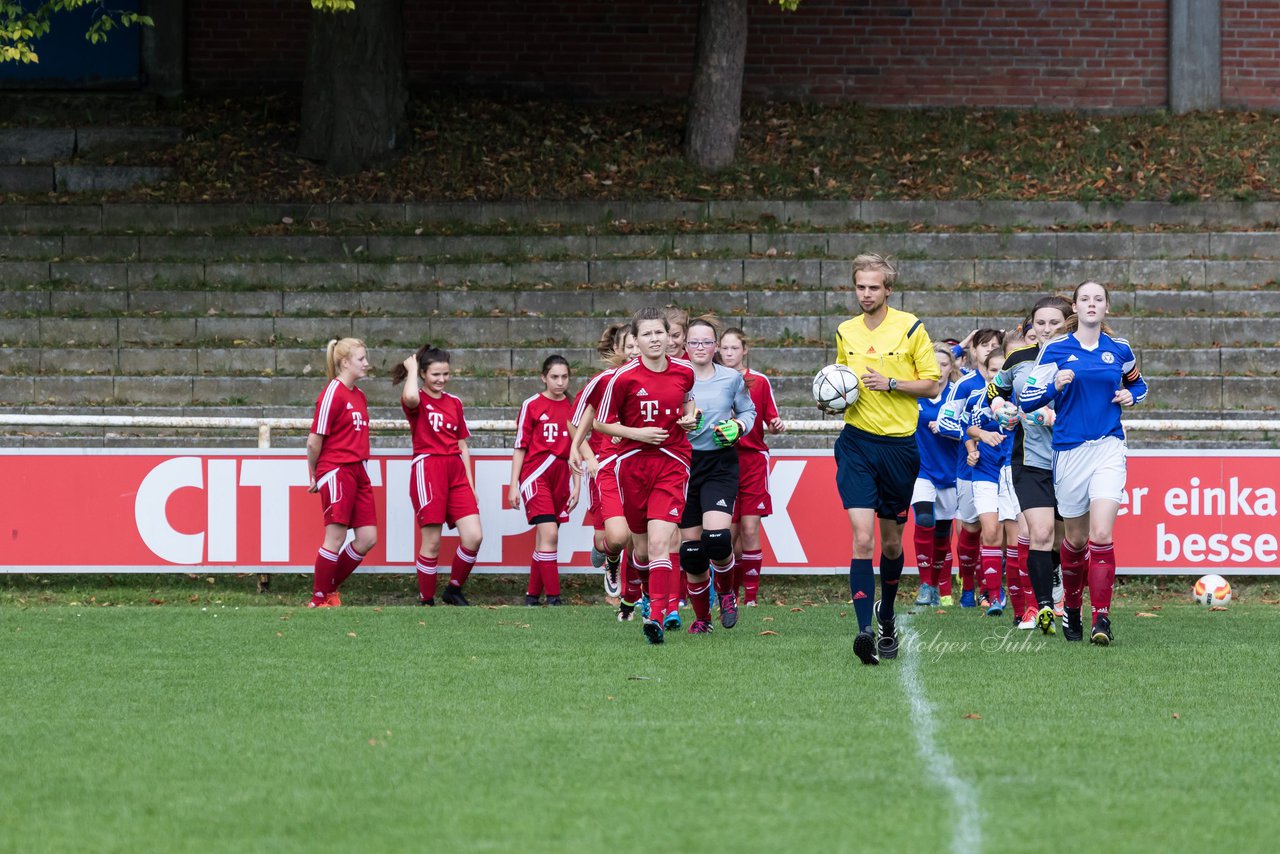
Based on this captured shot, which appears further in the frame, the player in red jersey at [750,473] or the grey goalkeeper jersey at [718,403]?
the player in red jersey at [750,473]

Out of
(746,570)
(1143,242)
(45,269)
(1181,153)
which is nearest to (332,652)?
(746,570)

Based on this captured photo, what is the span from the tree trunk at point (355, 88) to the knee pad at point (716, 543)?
40.6 ft

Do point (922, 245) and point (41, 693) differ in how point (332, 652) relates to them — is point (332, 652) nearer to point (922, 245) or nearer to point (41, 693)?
point (41, 693)

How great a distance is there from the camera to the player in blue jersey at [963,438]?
12.9 metres

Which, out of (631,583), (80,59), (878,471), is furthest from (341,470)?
(80,59)

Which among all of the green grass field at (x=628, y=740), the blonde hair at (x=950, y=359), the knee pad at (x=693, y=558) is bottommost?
the green grass field at (x=628, y=740)

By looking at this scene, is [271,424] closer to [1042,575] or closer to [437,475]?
[437,475]

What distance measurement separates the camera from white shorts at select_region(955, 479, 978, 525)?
13156 millimetres

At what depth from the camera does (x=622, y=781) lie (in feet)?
20.2

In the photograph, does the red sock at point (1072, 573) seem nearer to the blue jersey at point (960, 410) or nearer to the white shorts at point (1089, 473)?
the white shorts at point (1089, 473)

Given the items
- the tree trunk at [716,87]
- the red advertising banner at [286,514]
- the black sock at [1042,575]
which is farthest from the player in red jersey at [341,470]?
the tree trunk at [716,87]

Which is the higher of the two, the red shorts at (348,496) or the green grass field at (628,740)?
the red shorts at (348,496)

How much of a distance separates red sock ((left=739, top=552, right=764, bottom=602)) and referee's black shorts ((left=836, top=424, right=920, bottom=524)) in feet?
11.5

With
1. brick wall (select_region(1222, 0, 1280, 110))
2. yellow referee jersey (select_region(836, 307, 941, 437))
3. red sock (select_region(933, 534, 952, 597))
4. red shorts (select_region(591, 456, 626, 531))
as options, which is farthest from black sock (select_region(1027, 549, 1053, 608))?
brick wall (select_region(1222, 0, 1280, 110))
